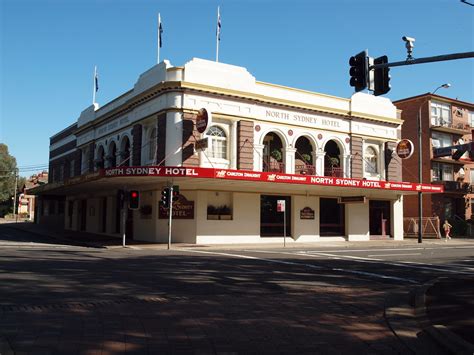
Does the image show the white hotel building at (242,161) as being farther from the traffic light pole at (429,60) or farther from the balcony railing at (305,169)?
the traffic light pole at (429,60)

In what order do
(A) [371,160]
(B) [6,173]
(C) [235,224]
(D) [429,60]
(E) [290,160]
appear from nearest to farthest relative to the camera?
(D) [429,60]
(C) [235,224]
(E) [290,160]
(A) [371,160]
(B) [6,173]

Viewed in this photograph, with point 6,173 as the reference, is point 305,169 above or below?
below

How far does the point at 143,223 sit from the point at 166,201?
6.95 meters

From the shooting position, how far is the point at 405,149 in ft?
109

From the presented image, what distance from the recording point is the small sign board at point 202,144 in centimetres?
2555

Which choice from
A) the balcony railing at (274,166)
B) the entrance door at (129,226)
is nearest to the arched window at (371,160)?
the balcony railing at (274,166)

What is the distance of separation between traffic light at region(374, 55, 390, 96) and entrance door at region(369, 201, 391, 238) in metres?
22.1

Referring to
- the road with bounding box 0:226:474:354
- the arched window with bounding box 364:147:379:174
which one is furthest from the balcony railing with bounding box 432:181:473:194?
the road with bounding box 0:226:474:354

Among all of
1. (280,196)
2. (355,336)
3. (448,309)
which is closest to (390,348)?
(355,336)

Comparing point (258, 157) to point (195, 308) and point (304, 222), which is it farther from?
point (195, 308)

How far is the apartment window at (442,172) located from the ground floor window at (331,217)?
1644 centimetres

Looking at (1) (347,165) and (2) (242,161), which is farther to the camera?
(1) (347,165)

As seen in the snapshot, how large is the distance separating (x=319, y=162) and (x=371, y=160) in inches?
212

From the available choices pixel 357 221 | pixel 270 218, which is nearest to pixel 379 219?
pixel 357 221
